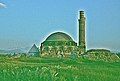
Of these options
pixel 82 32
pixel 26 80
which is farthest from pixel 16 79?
pixel 82 32

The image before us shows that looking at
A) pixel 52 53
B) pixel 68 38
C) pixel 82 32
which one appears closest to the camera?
pixel 52 53

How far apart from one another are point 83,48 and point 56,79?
380ft

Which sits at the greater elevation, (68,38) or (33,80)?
(68,38)

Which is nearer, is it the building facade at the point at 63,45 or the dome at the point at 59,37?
the building facade at the point at 63,45

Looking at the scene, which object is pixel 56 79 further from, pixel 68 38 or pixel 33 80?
pixel 68 38

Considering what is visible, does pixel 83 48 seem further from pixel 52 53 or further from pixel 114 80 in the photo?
pixel 114 80

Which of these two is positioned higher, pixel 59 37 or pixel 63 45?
pixel 59 37

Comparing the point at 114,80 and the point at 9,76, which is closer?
the point at 9,76

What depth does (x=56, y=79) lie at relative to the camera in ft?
48.4

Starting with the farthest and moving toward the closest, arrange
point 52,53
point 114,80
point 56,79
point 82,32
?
1. point 82,32
2. point 52,53
3. point 114,80
4. point 56,79

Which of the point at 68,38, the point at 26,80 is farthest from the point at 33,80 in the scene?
the point at 68,38

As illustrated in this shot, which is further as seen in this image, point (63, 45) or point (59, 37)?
point (59, 37)

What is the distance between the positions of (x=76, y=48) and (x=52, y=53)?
11.0m

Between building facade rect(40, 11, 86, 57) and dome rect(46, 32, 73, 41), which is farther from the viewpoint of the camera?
dome rect(46, 32, 73, 41)
